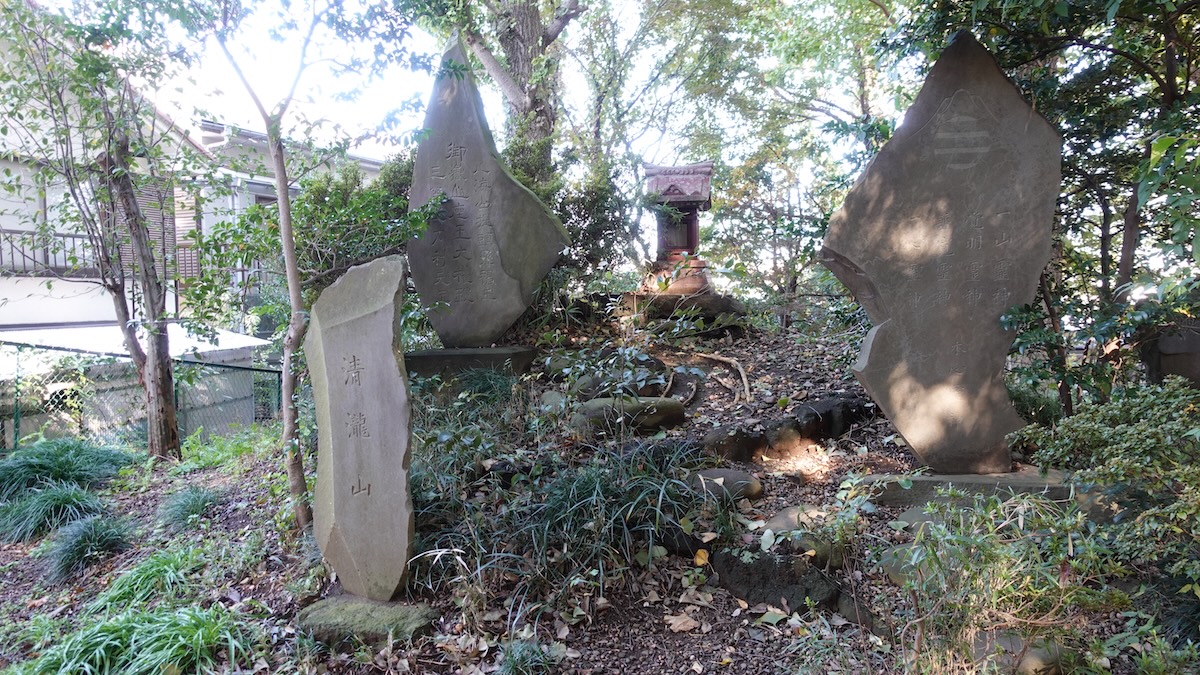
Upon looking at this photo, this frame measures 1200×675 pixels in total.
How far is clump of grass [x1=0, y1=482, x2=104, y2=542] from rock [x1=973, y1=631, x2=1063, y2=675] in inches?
228

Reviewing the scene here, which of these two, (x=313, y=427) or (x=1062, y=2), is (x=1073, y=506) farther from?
(x=313, y=427)

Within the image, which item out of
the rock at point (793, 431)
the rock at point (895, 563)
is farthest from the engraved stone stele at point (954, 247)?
the rock at point (895, 563)

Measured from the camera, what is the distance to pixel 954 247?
162 inches

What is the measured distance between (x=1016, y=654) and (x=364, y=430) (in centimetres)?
296

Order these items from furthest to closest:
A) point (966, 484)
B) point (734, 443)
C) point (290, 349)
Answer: point (734, 443), point (290, 349), point (966, 484)

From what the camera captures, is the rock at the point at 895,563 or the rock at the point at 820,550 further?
the rock at the point at 820,550

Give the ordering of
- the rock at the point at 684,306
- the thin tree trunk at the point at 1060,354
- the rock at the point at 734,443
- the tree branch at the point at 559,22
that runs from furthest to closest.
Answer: the tree branch at the point at 559,22 → the rock at the point at 684,306 → the rock at the point at 734,443 → the thin tree trunk at the point at 1060,354

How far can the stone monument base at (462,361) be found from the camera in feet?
18.4

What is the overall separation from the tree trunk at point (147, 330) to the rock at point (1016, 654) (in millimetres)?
6117

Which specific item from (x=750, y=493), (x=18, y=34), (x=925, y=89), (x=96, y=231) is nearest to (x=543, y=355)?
(x=750, y=493)

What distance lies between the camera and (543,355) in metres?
6.09

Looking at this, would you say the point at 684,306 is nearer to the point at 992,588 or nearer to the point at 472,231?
the point at 472,231

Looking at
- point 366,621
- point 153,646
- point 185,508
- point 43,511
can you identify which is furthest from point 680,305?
point 43,511

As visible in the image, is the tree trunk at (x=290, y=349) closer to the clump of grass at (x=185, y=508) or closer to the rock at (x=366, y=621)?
the rock at (x=366, y=621)
